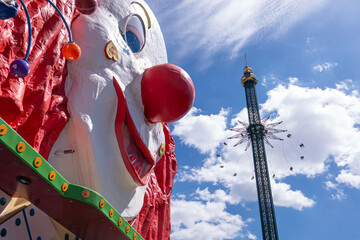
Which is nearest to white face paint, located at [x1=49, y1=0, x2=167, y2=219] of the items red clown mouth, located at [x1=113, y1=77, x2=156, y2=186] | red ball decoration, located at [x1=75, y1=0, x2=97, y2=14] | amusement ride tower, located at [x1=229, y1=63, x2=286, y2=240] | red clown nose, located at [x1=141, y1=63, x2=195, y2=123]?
red clown mouth, located at [x1=113, y1=77, x2=156, y2=186]

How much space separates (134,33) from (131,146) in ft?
6.56

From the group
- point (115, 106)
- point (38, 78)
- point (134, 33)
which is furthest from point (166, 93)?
point (38, 78)

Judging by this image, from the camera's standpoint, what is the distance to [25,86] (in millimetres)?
3672

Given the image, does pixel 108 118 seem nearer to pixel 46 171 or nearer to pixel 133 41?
pixel 133 41

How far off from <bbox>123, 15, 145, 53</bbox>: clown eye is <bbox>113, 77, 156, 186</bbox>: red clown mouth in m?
1.03

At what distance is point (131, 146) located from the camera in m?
5.21

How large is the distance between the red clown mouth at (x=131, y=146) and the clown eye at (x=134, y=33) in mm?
1025

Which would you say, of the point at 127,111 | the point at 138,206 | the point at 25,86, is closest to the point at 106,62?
the point at 127,111

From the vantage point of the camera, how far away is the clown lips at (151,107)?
497 centimetres

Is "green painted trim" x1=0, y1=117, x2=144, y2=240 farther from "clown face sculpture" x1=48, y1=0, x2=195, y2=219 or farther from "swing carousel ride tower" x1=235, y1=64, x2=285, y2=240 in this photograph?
"swing carousel ride tower" x1=235, y1=64, x2=285, y2=240

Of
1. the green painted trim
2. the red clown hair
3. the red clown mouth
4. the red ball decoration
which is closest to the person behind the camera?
the green painted trim

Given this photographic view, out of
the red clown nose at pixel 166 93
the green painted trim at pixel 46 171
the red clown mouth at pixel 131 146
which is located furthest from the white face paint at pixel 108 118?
the green painted trim at pixel 46 171

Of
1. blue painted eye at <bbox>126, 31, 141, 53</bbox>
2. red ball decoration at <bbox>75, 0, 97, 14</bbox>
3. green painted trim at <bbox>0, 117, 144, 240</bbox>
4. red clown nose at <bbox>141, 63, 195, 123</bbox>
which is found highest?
blue painted eye at <bbox>126, 31, 141, 53</bbox>

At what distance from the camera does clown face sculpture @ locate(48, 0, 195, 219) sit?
4.45 m
